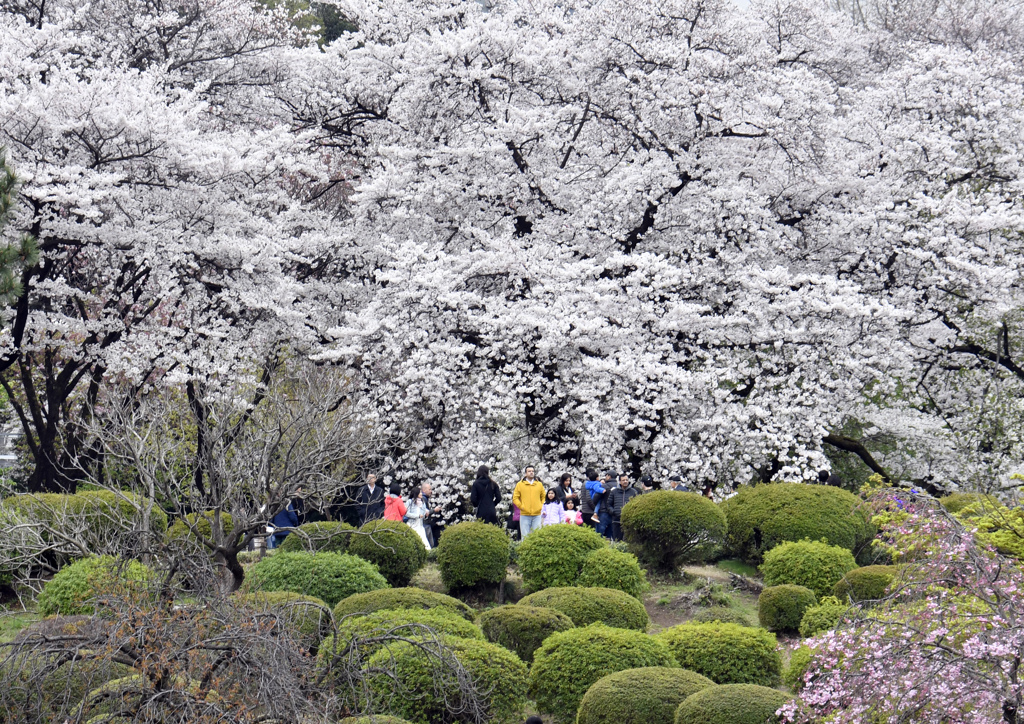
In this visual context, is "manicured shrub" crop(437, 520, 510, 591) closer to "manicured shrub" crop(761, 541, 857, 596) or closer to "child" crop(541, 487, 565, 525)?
"child" crop(541, 487, 565, 525)

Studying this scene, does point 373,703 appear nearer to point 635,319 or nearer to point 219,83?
point 635,319

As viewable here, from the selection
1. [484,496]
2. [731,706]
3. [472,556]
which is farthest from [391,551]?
[731,706]

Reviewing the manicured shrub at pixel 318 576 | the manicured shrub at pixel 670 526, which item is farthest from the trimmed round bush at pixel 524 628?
the manicured shrub at pixel 670 526

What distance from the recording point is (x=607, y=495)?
13508 mm

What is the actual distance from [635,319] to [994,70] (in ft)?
24.9

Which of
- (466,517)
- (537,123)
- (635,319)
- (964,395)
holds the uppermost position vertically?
(537,123)

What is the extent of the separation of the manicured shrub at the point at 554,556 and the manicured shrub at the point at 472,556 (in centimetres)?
35

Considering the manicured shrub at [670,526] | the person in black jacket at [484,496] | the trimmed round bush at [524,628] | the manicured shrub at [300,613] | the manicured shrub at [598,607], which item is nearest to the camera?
the manicured shrub at [300,613]

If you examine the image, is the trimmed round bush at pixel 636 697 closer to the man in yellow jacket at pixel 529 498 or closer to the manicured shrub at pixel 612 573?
the manicured shrub at pixel 612 573

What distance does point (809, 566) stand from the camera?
1112 cm

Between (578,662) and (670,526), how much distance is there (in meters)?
4.29

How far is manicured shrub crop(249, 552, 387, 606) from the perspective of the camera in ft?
33.6

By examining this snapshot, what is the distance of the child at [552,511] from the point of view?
13.4 m

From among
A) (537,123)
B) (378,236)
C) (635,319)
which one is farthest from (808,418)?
(378,236)
